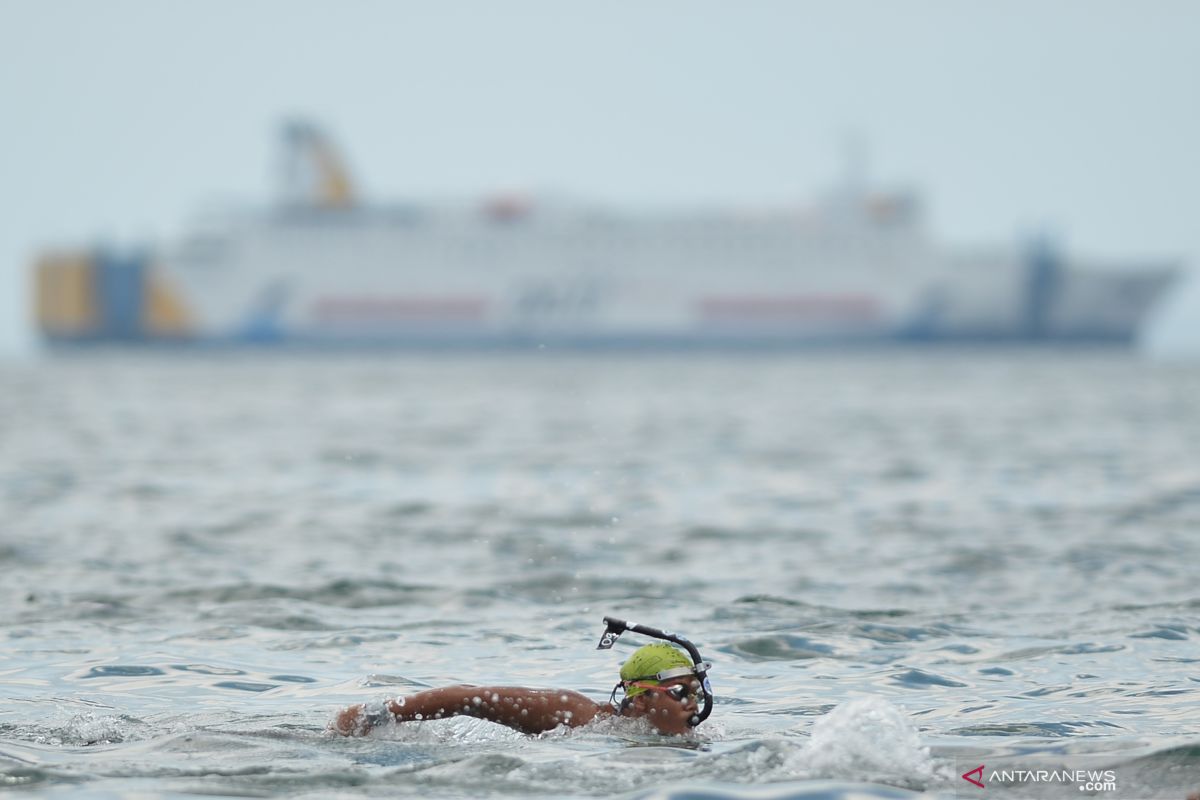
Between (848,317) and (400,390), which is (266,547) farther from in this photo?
(848,317)

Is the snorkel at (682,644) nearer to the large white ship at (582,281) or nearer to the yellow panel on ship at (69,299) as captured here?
the large white ship at (582,281)

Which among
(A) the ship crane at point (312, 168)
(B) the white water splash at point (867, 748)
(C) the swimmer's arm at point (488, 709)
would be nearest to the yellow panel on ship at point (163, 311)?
(A) the ship crane at point (312, 168)

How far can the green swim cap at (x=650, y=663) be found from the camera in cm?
833

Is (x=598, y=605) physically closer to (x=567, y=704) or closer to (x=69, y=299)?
(x=567, y=704)

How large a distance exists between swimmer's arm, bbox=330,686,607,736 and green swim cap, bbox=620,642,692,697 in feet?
0.81

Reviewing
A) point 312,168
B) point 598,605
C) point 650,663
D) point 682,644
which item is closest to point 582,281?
point 312,168

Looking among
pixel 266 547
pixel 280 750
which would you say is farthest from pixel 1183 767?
pixel 266 547

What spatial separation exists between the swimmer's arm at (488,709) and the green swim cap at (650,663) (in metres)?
0.25

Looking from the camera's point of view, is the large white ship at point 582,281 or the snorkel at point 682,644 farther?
the large white ship at point 582,281

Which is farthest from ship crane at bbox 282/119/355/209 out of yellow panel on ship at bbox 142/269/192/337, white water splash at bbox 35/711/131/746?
white water splash at bbox 35/711/131/746

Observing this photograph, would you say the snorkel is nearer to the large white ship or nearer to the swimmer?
the swimmer

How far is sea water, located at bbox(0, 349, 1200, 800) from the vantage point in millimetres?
7961

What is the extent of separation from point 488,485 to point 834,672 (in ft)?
48.3

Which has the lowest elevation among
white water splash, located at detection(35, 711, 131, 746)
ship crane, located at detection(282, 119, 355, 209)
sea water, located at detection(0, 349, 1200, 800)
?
sea water, located at detection(0, 349, 1200, 800)
